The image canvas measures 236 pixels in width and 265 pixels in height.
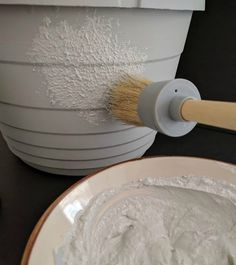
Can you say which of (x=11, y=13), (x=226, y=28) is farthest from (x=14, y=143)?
(x=226, y=28)

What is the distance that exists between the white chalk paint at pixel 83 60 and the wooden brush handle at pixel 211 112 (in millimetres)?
80

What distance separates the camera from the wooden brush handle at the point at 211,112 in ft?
0.81

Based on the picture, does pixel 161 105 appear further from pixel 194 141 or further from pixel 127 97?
pixel 194 141

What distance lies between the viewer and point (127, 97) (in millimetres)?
318

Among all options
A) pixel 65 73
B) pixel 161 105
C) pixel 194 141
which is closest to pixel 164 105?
pixel 161 105

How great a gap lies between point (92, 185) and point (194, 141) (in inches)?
10.5

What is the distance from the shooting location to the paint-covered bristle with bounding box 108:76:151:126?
316mm

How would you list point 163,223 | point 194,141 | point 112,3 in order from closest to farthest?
point 112,3 < point 163,223 < point 194,141

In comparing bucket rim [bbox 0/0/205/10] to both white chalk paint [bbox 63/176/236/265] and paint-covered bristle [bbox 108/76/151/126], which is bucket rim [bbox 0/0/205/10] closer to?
paint-covered bristle [bbox 108/76/151/126]

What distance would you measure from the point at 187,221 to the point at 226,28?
345 mm

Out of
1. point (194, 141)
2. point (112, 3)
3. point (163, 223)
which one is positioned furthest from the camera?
point (194, 141)

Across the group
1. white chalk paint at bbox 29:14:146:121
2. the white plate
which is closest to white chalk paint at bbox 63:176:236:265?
the white plate

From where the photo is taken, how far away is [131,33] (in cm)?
29

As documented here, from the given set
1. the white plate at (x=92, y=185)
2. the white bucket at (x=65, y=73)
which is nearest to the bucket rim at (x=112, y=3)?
the white bucket at (x=65, y=73)
